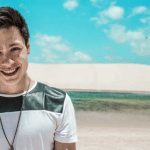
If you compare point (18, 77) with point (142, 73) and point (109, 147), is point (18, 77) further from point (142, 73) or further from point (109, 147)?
point (142, 73)

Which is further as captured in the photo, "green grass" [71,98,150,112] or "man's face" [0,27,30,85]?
"green grass" [71,98,150,112]

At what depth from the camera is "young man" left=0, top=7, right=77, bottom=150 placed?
3.90ft

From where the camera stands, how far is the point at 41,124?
3.93ft

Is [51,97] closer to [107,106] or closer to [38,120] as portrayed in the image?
[38,120]

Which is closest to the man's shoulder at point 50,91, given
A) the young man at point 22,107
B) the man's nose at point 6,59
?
the young man at point 22,107

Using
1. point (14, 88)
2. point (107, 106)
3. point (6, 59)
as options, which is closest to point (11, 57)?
point (6, 59)

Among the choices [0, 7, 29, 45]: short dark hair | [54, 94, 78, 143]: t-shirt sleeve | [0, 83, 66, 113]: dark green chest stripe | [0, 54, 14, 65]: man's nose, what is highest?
[0, 7, 29, 45]: short dark hair

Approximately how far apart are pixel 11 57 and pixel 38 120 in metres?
0.44

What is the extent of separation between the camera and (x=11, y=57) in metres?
1.24

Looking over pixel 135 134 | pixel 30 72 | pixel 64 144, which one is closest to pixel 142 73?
pixel 30 72

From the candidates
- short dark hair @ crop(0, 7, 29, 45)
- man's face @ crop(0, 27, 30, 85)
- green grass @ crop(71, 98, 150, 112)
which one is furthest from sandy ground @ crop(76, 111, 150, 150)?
short dark hair @ crop(0, 7, 29, 45)

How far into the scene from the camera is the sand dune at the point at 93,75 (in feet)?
118

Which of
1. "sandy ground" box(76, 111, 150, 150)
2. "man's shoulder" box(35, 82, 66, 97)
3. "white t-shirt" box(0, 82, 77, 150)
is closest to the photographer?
"white t-shirt" box(0, 82, 77, 150)

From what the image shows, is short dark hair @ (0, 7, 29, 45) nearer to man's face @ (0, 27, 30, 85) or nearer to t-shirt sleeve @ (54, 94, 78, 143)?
man's face @ (0, 27, 30, 85)
